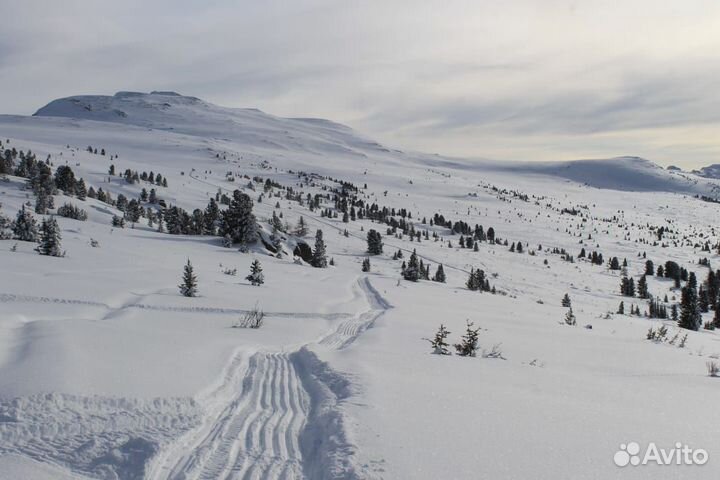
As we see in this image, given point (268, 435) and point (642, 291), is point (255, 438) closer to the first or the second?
point (268, 435)

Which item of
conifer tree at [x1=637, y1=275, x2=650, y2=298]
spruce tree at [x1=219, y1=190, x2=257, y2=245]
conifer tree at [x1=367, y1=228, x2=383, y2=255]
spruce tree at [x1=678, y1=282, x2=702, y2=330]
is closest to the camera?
spruce tree at [x1=219, y1=190, x2=257, y2=245]

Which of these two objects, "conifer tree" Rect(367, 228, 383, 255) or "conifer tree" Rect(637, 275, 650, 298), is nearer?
"conifer tree" Rect(637, 275, 650, 298)

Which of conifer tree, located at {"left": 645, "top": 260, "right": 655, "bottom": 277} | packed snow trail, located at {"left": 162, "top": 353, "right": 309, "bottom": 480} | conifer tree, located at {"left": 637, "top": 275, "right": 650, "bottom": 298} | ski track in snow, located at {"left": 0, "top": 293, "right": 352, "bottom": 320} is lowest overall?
conifer tree, located at {"left": 637, "top": 275, "right": 650, "bottom": 298}

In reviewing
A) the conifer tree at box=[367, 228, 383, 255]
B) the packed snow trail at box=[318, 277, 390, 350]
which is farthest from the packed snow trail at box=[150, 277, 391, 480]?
the conifer tree at box=[367, 228, 383, 255]

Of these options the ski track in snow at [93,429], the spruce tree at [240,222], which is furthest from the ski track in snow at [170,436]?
the spruce tree at [240,222]

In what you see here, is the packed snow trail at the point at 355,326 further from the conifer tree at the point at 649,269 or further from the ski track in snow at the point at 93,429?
the conifer tree at the point at 649,269

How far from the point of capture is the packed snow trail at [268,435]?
3986 mm

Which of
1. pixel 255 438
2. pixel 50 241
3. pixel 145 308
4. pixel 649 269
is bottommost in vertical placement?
pixel 145 308

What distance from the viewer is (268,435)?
4.76 m

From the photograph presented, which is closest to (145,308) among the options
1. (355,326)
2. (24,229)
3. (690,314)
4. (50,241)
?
(355,326)

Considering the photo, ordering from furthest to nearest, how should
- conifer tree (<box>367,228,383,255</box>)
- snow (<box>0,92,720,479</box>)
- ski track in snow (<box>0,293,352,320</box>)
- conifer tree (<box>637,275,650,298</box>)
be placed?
conifer tree (<box>367,228,383,255</box>) → conifer tree (<box>637,275,650,298</box>) → ski track in snow (<box>0,293,352,320</box>) → snow (<box>0,92,720,479</box>)

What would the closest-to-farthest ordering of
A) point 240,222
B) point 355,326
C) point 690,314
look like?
1. point 355,326
2. point 240,222
3. point 690,314

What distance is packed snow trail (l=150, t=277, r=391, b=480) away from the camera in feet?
13.1

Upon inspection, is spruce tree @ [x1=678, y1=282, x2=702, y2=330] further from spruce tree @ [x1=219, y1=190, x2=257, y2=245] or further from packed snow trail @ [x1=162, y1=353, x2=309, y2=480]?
packed snow trail @ [x1=162, y1=353, x2=309, y2=480]
